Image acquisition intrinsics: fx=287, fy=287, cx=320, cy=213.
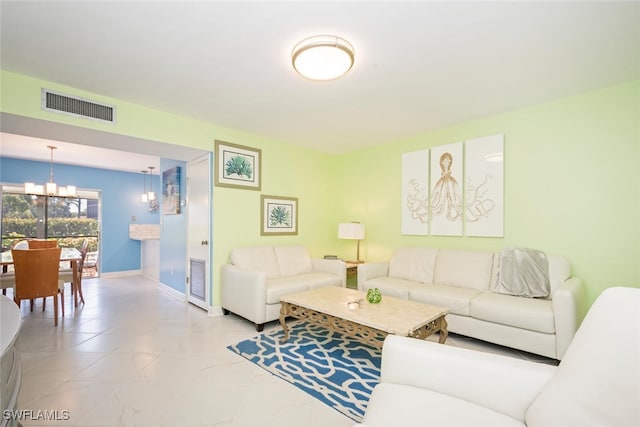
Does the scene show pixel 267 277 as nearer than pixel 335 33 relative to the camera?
No

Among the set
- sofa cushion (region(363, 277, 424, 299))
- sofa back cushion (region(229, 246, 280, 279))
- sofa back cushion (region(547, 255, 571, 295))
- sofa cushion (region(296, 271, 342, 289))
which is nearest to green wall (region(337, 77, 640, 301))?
sofa back cushion (region(547, 255, 571, 295))

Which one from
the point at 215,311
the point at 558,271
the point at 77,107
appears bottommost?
the point at 215,311

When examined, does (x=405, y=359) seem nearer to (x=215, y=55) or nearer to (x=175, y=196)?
(x=215, y=55)

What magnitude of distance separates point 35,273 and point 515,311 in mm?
4916

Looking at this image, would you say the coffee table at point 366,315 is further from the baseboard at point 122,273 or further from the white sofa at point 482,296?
the baseboard at point 122,273

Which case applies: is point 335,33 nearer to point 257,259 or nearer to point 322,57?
point 322,57

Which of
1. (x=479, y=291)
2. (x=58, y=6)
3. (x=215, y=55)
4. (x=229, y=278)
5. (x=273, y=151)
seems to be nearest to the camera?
(x=58, y=6)

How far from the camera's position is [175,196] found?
4.73 meters

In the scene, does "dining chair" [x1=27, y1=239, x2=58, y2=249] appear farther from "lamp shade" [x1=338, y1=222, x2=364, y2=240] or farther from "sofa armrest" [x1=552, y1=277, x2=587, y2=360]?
"sofa armrest" [x1=552, y1=277, x2=587, y2=360]

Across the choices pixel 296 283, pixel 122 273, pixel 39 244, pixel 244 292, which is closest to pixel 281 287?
pixel 296 283

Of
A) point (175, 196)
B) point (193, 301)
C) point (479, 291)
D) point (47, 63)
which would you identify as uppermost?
point (47, 63)

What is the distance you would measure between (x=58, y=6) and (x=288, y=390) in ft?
9.47

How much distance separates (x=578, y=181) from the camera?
291cm

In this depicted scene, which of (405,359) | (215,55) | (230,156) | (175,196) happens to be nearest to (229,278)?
(230,156)
